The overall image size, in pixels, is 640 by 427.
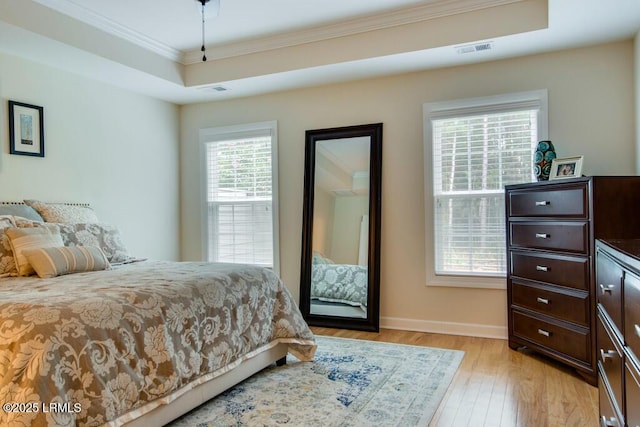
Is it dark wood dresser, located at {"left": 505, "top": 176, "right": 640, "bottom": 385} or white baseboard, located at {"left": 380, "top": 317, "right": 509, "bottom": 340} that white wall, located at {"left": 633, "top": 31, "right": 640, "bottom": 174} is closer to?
dark wood dresser, located at {"left": 505, "top": 176, "right": 640, "bottom": 385}

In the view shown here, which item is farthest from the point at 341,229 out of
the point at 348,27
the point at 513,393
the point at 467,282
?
the point at 513,393

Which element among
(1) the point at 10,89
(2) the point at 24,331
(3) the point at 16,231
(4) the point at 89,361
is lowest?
(4) the point at 89,361

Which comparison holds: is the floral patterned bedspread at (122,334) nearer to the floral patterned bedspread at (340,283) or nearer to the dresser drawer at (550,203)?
the floral patterned bedspread at (340,283)

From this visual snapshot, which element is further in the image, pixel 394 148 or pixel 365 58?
pixel 394 148

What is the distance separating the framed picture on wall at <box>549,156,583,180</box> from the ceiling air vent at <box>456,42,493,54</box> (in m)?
1.00

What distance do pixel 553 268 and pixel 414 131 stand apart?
67.2 inches

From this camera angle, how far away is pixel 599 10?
282 cm

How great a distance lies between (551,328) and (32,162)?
13.5 feet

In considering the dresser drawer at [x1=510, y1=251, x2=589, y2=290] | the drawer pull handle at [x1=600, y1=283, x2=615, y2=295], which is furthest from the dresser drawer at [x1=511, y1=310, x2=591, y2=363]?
the drawer pull handle at [x1=600, y1=283, x2=615, y2=295]

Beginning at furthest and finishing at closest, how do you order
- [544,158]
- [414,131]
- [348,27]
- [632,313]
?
[414,131], [348,27], [544,158], [632,313]

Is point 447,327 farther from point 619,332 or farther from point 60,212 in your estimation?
point 60,212

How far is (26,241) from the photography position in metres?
2.85

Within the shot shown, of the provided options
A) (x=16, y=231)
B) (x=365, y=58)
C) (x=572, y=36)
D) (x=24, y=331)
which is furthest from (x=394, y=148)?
(x=24, y=331)

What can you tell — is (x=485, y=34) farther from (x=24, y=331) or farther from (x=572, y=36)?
(x=24, y=331)
